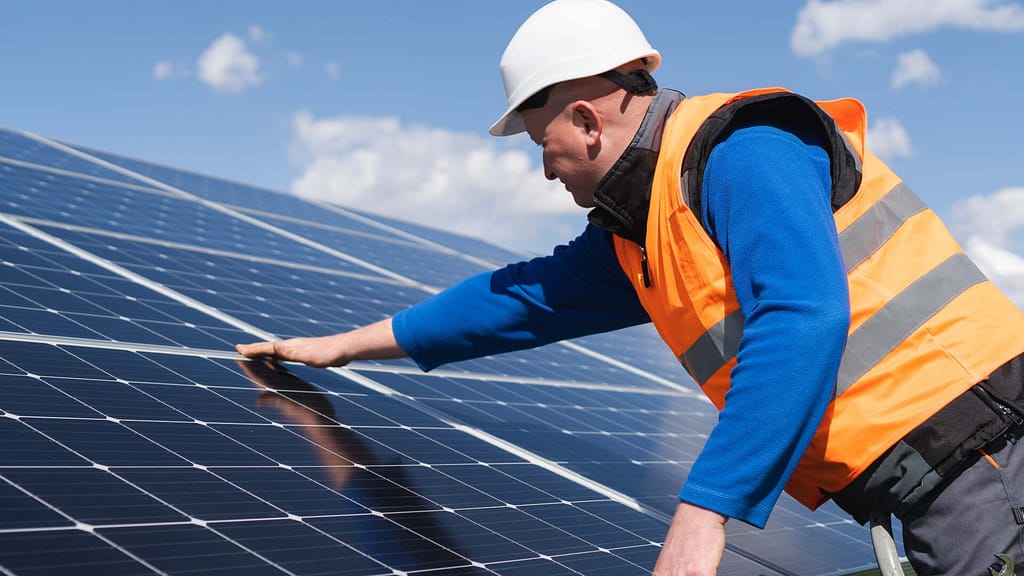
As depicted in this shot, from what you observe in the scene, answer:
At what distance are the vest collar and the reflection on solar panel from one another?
47.7 inches

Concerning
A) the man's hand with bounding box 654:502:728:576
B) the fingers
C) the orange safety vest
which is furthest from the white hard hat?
the fingers

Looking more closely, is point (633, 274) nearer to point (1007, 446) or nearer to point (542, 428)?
point (1007, 446)

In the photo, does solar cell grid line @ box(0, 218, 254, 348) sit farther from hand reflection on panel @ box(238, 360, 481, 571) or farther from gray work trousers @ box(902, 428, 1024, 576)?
gray work trousers @ box(902, 428, 1024, 576)

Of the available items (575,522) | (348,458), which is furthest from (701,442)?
(348,458)

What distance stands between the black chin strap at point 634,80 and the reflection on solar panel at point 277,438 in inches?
62.7

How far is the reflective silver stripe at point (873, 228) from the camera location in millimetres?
3186

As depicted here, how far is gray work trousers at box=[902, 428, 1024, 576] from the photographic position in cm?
314

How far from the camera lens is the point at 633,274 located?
375 cm

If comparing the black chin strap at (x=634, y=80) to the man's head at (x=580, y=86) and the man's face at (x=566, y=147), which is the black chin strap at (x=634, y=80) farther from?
the man's face at (x=566, y=147)

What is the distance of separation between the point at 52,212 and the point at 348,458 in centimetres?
452

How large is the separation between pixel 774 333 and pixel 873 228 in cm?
67

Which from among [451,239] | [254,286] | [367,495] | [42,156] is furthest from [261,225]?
[367,495]

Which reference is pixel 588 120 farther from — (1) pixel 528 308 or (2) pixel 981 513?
(2) pixel 981 513

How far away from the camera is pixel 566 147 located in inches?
135
